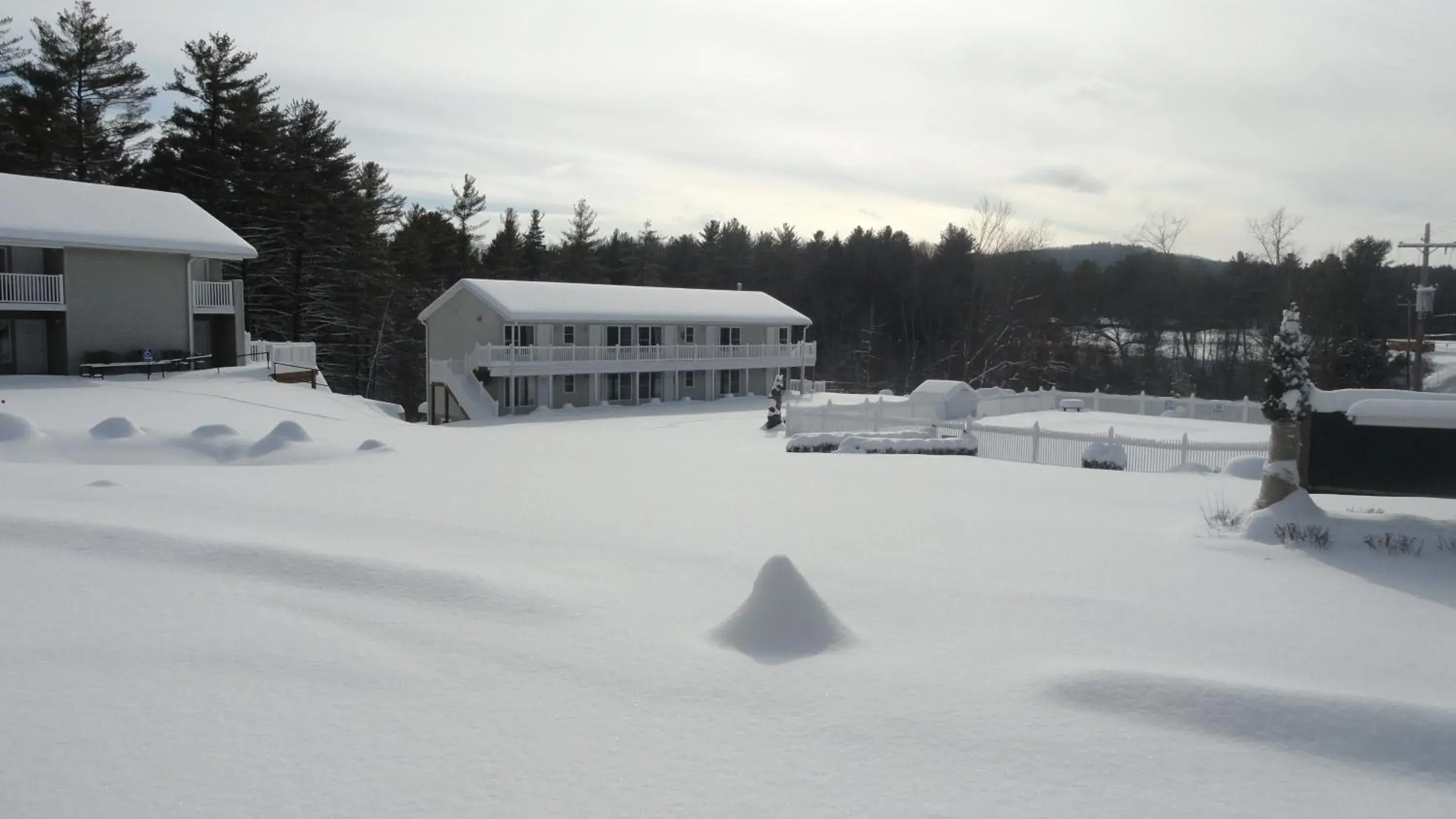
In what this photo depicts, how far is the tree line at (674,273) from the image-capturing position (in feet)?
163

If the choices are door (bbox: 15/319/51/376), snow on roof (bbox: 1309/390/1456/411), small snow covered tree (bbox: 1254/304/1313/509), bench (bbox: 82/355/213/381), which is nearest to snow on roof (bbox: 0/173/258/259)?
door (bbox: 15/319/51/376)

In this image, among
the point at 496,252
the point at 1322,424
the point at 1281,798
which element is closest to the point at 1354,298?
the point at 1322,424

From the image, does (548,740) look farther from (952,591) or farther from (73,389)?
(73,389)

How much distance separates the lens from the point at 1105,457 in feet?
83.4

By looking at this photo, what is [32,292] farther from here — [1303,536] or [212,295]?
[1303,536]

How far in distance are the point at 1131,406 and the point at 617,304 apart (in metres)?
24.4

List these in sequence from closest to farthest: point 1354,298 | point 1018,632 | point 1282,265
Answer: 1. point 1018,632
2. point 1354,298
3. point 1282,265

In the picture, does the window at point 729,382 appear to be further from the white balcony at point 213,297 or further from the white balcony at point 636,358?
the white balcony at point 213,297

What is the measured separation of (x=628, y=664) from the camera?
8.45 metres

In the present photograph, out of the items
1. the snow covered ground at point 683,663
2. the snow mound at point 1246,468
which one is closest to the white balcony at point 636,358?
the snow covered ground at point 683,663

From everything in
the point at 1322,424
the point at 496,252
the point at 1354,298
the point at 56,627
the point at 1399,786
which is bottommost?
the point at 1399,786

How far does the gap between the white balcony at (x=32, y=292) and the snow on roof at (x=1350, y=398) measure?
115 feet

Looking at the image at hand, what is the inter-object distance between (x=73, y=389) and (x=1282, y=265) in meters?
68.2

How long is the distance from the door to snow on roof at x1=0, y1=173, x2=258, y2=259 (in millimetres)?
3095
